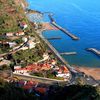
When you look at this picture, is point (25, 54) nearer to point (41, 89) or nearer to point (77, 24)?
point (41, 89)

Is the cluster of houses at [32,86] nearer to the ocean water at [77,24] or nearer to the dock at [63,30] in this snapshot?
the ocean water at [77,24]

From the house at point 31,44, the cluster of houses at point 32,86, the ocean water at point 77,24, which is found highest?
the cluster of houses at point 32,86

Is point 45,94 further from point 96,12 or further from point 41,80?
point 96,12

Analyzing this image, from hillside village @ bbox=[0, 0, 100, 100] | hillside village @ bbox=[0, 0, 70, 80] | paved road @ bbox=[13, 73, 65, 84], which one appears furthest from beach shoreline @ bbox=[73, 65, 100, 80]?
paved road @ bbox=[13, 73, 65, 84]

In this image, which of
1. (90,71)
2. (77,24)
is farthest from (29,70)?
(77,24)

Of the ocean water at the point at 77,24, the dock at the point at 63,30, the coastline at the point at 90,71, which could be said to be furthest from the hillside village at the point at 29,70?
the dock at the point at 63,30

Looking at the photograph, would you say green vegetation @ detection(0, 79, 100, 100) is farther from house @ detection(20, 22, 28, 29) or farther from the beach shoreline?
house @ detection(20, 22, 28, 29)

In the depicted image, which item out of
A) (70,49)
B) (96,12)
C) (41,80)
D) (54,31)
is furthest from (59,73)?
(96,12)

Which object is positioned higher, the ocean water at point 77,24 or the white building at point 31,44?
the white building at point 31,44
